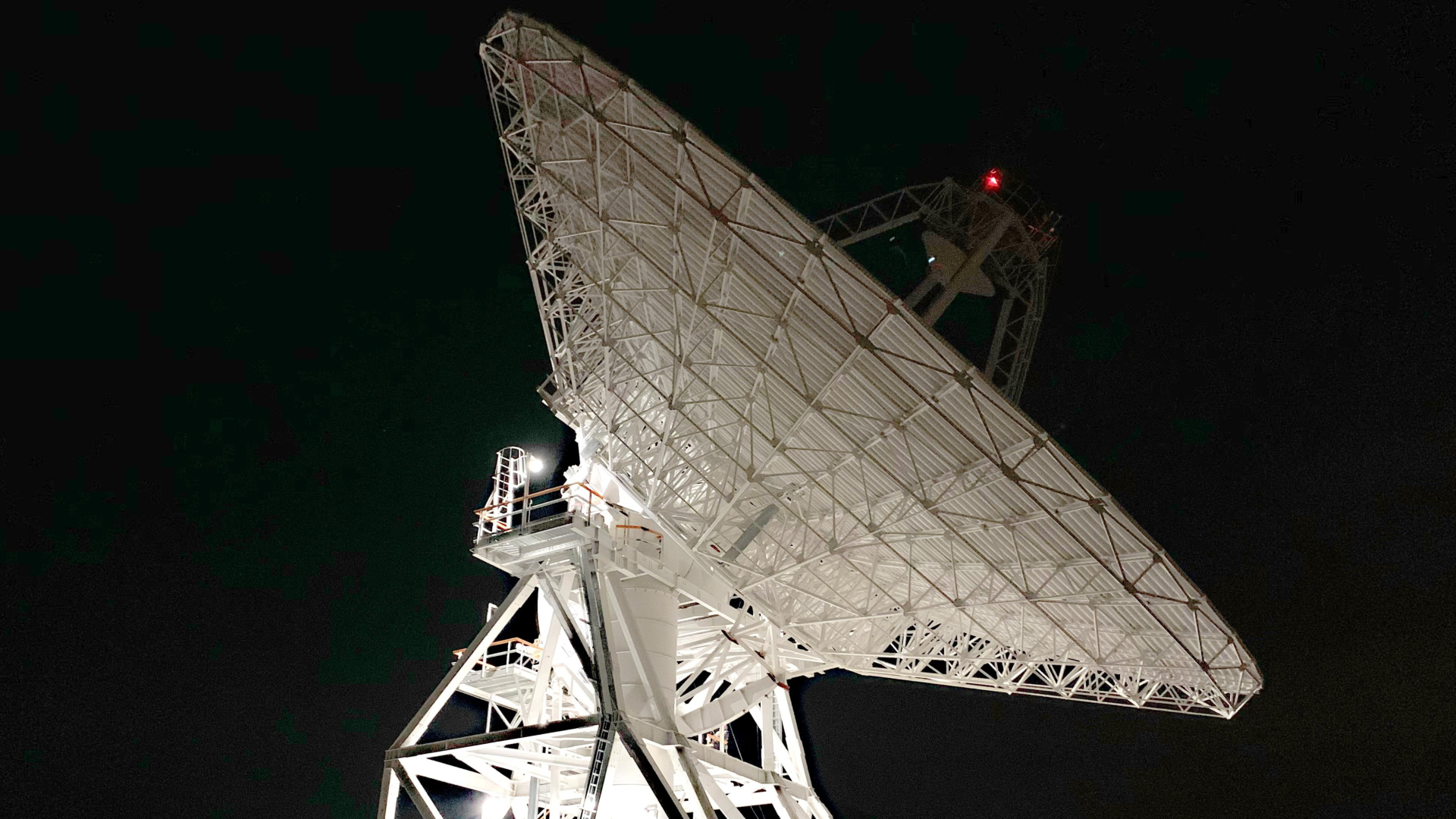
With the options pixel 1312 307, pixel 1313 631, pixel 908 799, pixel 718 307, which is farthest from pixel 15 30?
pixel 1313 631

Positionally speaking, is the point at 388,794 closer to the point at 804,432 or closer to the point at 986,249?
the point at 804,432

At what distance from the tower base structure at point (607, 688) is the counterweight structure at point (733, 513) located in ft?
0.21

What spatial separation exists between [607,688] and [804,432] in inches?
218

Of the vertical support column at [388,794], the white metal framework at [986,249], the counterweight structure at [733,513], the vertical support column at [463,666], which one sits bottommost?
the vertical support column at [388,794]

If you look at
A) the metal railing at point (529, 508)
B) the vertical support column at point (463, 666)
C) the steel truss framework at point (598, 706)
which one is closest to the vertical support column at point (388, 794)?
the steel truss framework at point (598, 706)

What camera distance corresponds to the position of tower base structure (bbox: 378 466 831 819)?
18328 millimetres

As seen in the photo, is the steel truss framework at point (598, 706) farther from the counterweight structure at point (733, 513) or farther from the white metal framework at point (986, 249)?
the white metal framework at point (986, 249)

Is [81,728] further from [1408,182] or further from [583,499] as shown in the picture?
[1408,182]

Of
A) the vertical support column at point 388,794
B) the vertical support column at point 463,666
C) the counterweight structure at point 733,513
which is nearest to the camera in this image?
the counterweight structure at point 733,513

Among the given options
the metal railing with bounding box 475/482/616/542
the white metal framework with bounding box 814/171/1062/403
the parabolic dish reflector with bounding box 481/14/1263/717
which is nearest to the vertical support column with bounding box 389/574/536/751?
the metal railing with bounding box 475/482/616/542

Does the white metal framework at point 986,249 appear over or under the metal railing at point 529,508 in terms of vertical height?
over

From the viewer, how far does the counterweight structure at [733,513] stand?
15742mm

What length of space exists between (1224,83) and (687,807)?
23.9 m

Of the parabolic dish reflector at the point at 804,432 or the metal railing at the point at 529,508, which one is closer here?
the parabolic dish reflector at the point at 804,432
